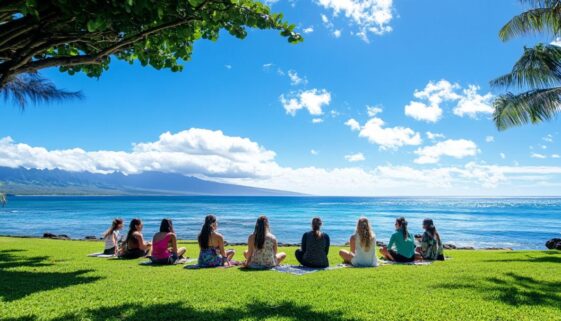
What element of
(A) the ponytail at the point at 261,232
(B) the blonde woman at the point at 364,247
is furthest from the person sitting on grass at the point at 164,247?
(B) the blonde woman at the point at 364,247

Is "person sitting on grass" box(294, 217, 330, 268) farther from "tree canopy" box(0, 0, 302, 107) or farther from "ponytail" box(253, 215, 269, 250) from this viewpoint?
"tree canopy" box(0, 0, 302, 107)

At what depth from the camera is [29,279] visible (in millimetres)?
7824

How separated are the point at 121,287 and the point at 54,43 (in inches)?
179

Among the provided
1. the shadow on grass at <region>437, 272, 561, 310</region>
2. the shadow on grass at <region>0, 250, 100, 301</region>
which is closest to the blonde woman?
the shadow on grass at <region>437, 272, 561, 310</region>

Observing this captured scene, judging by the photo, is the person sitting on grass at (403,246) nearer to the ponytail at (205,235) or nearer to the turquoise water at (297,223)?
the ponytail at (205,235)

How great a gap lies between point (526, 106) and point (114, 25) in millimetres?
15447

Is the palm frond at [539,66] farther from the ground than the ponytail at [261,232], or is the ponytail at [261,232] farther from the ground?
the palm frond at [539,66]

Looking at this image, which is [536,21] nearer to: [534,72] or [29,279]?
[534,72]

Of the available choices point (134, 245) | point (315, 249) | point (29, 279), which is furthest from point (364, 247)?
point (29, 279)

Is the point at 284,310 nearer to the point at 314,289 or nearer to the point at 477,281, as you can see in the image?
the point at 314,289

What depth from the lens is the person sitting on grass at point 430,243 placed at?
11953 millimetres

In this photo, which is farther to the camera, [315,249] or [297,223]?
[297,223]

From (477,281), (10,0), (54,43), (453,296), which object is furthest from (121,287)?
(477,281)

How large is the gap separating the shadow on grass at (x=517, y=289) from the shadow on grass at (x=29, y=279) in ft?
24.4
